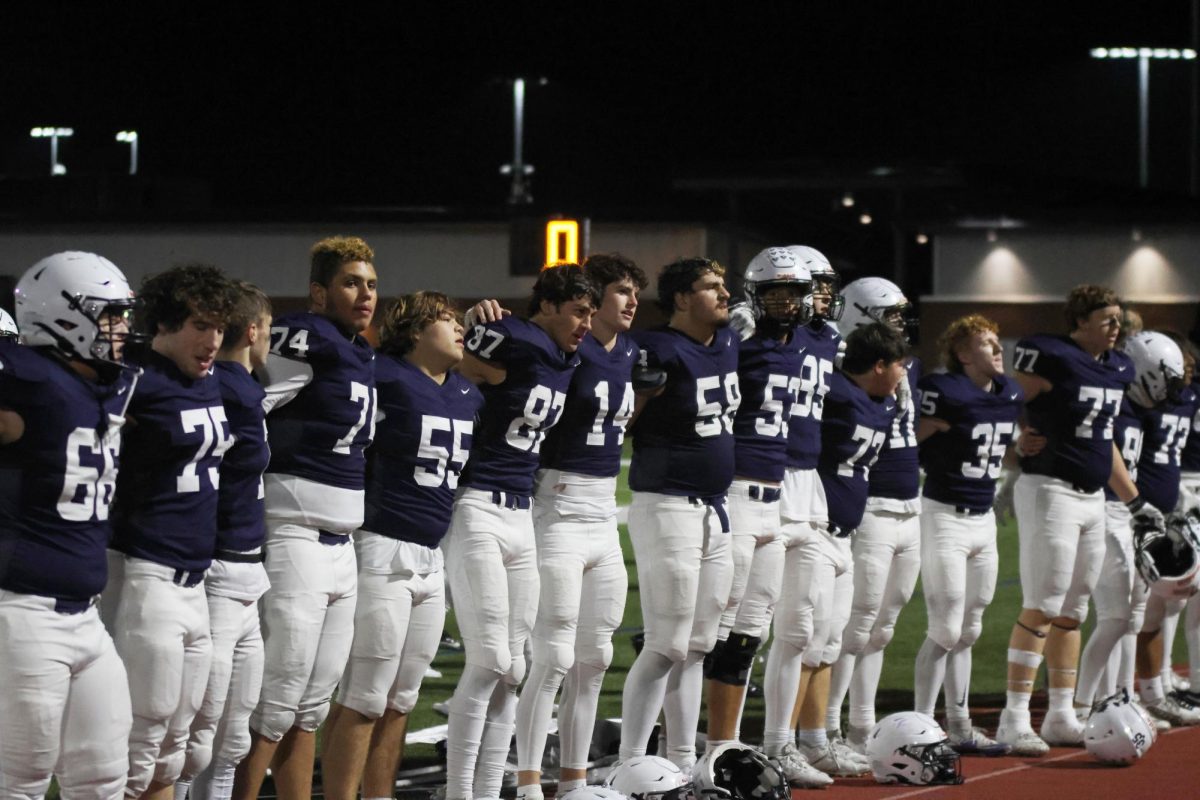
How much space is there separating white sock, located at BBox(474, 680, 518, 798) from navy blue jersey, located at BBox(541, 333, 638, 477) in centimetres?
88

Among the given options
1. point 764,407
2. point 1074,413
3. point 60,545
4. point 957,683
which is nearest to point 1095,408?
point 1074,413

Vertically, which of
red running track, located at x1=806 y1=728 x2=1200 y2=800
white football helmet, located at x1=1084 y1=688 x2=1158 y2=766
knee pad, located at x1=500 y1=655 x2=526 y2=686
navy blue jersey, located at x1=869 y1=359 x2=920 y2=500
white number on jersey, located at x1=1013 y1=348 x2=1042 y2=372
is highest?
white number on jersey, located at x1=1013 y1=348 x2=1042 y2=372

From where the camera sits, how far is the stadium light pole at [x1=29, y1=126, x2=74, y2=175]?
34656mm

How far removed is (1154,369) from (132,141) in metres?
30.5

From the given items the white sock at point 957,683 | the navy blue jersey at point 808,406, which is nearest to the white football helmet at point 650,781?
the navy blue jersey at point 808,406

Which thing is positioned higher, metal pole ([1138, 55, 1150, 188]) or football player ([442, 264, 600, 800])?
metal pole ([1138, 55, 1150, 188])

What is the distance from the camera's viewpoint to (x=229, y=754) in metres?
5.44

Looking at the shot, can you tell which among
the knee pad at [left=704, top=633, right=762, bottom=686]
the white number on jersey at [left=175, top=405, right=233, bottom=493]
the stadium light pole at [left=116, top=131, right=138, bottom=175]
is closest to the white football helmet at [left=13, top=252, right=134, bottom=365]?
the white number on jersey at [left=175, top=405, right=233, bottom=493]

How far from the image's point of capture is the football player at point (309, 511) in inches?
220

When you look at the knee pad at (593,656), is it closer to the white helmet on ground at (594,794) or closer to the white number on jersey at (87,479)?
the white helmet on ground at (594,794)

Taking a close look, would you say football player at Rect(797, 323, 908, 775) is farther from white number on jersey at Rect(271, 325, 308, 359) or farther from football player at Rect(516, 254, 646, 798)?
white number on jersey at Rect(271, 325, 308, 359)

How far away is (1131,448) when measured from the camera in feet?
30.1

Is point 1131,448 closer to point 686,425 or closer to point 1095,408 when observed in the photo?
point 1095,408

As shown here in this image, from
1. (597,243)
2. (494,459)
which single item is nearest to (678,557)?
(494,459)
